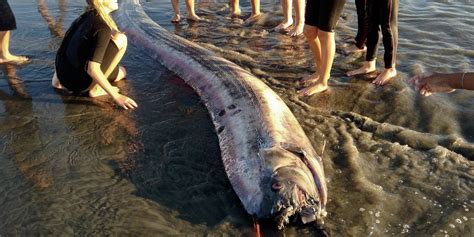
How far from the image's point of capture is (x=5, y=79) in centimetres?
590

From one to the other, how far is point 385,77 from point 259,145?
268 cm

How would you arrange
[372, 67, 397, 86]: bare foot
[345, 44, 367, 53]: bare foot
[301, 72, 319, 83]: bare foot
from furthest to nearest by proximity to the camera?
[345, 44, 367, 53]: bare foot < [301, 72, 319, 83]: bare foot < [372, 67, 397, 86]: bare foot

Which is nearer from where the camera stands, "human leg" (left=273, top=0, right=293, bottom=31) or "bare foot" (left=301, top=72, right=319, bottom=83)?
"bare foot" (left=301, top=72, right=319, bottom=83)

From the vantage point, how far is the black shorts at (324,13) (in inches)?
194

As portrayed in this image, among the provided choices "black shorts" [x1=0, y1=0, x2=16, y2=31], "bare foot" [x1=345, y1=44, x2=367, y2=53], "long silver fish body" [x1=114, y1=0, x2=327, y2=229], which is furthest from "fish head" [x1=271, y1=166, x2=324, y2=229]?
"black shorts" [x1=0, y1=0, x2=16, y2=31]

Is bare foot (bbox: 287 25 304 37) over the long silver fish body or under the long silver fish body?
under

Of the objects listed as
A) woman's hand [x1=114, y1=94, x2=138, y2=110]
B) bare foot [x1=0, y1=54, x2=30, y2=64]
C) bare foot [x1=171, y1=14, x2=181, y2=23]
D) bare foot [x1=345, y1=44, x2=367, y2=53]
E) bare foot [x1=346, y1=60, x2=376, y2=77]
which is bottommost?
bare foot [x1=345, y1=44, x2=367, y2=53]

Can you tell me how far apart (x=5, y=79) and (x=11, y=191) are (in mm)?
2869

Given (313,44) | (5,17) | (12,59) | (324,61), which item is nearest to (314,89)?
(324,61)

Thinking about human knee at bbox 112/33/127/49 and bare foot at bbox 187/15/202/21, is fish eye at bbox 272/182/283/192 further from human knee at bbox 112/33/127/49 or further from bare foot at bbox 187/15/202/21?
bare foot at bbox 187/15/202/21

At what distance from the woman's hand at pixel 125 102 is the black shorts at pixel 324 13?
237 cm

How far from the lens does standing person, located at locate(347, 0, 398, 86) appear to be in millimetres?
5320

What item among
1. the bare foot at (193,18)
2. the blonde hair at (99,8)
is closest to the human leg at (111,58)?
the blonde hair at (99,8)

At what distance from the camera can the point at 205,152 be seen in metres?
4.23
